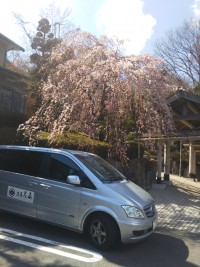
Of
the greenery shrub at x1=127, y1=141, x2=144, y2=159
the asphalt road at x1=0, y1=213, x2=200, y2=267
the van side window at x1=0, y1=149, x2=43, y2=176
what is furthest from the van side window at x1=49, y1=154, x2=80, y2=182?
the greenery shrub at x1=127, y1=141, x2=144, y2=159

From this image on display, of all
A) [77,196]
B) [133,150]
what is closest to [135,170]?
[133,150]

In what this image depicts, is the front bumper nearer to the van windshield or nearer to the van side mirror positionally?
the van windshield

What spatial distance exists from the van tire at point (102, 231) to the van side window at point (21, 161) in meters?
1.63

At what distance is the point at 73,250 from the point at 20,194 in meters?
1.82

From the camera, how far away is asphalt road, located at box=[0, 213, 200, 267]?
5320mm

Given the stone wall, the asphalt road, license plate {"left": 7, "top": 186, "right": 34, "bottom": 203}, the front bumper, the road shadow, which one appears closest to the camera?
the asphalt road

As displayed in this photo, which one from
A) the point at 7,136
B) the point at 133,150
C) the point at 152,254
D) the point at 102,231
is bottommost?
the point at 152,254

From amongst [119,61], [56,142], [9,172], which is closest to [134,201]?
[9,172]

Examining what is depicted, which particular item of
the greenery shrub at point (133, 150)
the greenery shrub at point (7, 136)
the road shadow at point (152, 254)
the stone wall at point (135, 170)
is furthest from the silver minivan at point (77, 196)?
the greenery shrub at point (133, 150)

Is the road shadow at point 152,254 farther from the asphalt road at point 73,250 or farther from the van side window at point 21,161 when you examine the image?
the van side window at point 21,161

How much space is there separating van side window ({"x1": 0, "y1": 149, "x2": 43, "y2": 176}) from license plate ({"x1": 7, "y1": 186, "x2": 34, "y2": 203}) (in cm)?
38

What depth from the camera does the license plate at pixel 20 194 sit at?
6867 millimetres

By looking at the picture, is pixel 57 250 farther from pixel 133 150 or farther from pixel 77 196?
pixel 133 150

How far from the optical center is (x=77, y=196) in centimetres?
633
